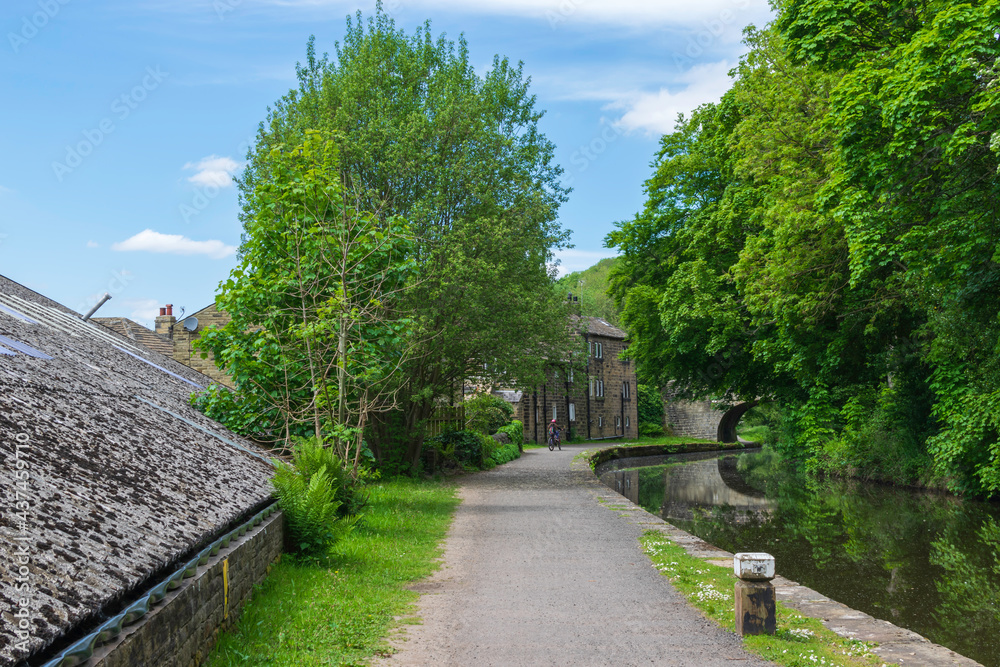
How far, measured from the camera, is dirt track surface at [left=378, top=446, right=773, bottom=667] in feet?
19.0

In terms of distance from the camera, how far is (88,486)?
4.68 metres

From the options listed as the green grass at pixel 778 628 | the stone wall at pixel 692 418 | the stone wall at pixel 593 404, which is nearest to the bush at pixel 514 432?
the stone wall at pixel 593 404

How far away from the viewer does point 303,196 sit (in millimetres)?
11453

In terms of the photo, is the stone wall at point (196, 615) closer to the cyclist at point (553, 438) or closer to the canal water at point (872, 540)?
the canal water at point (872, 540)

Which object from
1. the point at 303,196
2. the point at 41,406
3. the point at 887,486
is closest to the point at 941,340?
the point at 887,486

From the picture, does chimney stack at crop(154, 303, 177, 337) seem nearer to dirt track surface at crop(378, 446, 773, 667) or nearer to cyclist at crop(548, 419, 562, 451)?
cyclist at crop(548, 419, 562, 451)

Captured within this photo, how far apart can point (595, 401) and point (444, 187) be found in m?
33.1

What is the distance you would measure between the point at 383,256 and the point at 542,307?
7.82m

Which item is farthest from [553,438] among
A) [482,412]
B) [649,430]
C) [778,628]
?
[778,628]

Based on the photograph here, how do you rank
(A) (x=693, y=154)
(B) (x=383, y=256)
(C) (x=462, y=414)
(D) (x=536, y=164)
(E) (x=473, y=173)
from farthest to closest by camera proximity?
(A) (x=693, y=154) → (C) (x=462, y=414) → (D) (x=536, y=164) → (E) (x=473, y=173) → (B) (x=383, y=256)

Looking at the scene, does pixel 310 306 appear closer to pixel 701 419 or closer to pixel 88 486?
pixel 88 486

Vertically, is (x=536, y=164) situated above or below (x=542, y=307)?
above

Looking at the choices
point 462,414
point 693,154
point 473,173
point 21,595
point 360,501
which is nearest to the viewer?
point 21,595

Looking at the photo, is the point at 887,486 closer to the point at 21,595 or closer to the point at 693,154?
the point at 693,154
